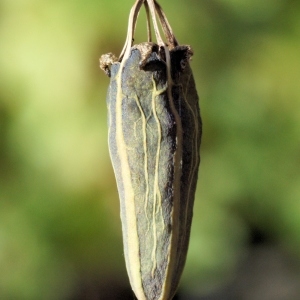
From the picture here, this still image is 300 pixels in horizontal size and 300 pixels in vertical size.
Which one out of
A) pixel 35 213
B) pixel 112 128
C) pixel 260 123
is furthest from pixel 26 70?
pixel 112 128

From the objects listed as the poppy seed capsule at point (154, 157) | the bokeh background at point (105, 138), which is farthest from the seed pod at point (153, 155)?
the bokeh background at point (105, 138)

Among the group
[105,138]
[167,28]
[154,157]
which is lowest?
[105,138]

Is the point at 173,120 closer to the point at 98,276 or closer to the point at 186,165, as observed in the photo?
the point at 186,165

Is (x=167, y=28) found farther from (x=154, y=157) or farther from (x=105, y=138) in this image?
(x=105, y=138)

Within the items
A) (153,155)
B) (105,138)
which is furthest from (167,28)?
(105,138)

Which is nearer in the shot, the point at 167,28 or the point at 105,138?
the point at 167,28

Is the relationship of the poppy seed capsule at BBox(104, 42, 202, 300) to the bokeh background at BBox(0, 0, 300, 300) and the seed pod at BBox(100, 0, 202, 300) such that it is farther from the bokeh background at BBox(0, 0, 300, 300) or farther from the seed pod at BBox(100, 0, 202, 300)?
the bokeh background at BBox(0, 0, 300, 300)

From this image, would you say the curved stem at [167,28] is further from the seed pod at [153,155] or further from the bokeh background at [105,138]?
the bokeh background at [105,138]
